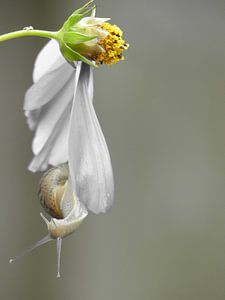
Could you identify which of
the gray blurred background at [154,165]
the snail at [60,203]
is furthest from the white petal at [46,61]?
the gray blurred background at [154,165]

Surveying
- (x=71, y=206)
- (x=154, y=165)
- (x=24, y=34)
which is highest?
(x=24, y=34)

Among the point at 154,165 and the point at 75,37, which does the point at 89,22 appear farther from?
the point at 154,165

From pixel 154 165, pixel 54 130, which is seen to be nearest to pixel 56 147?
pixel 54 130

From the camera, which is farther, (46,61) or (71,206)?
(46,61)

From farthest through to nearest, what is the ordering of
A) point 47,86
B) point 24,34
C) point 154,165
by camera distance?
point 154,165, point 47,86, point 24,34

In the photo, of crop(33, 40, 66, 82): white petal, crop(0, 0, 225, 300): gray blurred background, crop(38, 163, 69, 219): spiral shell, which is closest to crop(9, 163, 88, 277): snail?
crop(38, 163, 69, 219): spiral shell

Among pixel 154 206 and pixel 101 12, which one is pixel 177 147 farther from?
Result: pixel 101 12
